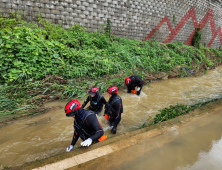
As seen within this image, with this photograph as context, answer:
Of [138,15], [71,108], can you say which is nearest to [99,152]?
[71,108]

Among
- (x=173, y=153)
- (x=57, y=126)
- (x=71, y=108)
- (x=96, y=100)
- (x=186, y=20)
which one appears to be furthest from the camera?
(x=186, y=20)

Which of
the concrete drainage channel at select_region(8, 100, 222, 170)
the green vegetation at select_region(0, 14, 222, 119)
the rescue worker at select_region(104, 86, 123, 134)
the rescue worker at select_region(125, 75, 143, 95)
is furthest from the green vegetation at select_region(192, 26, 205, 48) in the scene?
the rescue worker at select_region(104, 86, 123, 134)

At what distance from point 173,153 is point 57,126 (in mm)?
2907

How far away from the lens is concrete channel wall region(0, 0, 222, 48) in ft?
20.1

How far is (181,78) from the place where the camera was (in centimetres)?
859

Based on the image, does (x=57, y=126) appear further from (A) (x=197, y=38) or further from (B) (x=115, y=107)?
(A) (x=197, y=38)

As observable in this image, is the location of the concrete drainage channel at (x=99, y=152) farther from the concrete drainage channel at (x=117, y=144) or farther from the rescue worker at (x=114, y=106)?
the rescue worker at (x=114, y=106)

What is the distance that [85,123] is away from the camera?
2299 millimetres

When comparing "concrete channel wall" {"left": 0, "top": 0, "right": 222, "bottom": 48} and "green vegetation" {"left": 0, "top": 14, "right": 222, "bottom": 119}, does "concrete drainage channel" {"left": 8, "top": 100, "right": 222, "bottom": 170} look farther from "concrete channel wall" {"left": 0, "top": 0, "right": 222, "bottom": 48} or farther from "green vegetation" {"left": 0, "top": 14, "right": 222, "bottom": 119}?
"concrete channel wall" {"left": 0, "top": 0, "right": 222, "bottom": 48}

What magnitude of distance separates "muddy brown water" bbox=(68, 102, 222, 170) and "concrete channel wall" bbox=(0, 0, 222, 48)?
6.62m

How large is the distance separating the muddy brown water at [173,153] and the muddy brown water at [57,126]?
4.44 feet

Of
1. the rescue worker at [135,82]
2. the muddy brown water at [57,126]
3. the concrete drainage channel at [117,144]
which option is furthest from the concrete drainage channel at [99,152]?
the rescue worker at [135,82]

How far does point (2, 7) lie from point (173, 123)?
7211mm

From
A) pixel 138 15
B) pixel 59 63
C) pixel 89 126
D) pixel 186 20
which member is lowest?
pixel 89 126
